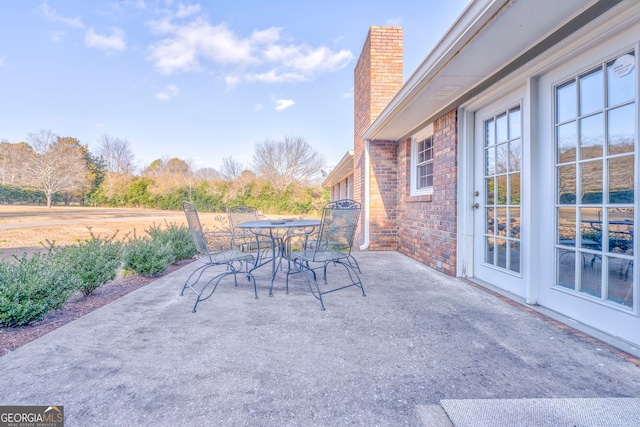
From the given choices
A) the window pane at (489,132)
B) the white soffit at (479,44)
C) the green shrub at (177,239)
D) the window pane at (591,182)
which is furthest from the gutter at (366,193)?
the window pane at (591,182)

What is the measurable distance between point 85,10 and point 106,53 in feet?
10.1

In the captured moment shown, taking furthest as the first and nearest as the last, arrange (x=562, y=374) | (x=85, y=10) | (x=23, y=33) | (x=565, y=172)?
(x=23, y=33) → (x=85, y=10) → (x=565, y=172) → (x=562, y=374)

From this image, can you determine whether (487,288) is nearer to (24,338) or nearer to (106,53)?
(24,338)

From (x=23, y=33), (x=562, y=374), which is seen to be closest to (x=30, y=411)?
(x=562, y=374)

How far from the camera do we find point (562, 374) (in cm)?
155

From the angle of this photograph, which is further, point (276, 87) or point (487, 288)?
point (276, 87)

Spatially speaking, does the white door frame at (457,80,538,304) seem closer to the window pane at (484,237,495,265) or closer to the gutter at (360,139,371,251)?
the window pane at (484,237,495,265)

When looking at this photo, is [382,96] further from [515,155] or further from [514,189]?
[514,189]

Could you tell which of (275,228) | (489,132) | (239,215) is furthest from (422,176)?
(239,215)

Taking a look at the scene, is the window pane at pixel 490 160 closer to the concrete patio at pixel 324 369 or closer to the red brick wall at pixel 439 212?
the red brick wall at pixel 439 212

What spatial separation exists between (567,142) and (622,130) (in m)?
0.41

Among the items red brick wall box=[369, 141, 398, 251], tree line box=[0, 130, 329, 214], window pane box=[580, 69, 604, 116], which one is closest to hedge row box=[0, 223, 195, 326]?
red brick wall box=[369, 141, 398, 251]
